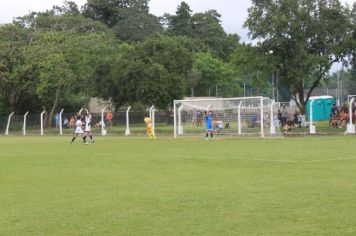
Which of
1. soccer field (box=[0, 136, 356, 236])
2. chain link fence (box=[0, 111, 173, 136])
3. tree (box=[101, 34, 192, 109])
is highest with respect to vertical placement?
tree (box=[101, 34, 192, 109])

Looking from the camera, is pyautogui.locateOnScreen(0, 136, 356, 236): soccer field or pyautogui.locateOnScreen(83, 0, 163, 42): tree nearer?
pyautogui.locateOnScreen(0, 136, 356, 236): soccer field

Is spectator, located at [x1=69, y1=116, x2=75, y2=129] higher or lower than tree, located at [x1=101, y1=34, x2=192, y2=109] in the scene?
lower

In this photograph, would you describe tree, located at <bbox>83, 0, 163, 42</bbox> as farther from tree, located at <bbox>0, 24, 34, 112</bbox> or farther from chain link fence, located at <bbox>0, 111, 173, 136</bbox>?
chain link fence, located at <bbox>0, 111, 173, 136</bbox>

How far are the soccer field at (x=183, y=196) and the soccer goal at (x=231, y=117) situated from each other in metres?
16.7

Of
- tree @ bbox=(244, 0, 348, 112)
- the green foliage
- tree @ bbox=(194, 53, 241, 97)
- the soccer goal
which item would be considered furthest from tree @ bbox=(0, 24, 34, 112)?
the green foliage

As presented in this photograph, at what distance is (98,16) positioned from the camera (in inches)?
4011

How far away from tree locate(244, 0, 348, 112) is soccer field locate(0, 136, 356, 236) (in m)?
21.3

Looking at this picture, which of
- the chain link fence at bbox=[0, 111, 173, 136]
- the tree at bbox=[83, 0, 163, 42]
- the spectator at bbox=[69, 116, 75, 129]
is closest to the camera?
the chain link fence at bbox=[0, 111, 173, 136]

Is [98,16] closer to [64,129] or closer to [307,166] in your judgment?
[64,129]

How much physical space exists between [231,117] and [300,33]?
Answer: 7.72m

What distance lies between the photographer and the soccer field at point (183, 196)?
29.0 feet

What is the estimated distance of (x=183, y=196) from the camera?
11742mm

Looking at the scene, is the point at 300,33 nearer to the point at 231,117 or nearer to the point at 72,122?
the point at 231,117

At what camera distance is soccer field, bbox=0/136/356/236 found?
885cm
